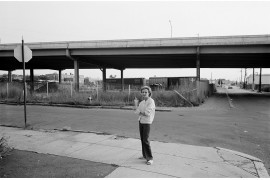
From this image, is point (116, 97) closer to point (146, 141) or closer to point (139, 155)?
point (139, 155)

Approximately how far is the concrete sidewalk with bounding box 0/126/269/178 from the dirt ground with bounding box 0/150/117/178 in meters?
0.28

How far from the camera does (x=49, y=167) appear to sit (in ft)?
16.3

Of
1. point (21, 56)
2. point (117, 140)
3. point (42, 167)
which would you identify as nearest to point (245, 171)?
point (117, 140)

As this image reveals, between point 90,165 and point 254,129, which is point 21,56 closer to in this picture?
point 90,165

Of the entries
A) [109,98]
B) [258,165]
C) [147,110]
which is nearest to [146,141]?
[147,110]

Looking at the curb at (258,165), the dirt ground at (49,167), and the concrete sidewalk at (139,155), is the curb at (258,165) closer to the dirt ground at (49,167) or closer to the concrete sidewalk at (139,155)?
the concrete sidewalk at (139,155)

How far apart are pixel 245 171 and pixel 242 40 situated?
2525 centimetres

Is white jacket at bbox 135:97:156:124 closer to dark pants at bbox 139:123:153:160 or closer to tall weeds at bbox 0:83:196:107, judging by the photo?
dark pants at bbox 139:123:153:160

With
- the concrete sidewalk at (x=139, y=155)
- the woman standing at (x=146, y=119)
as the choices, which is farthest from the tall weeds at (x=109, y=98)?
the woman standing at (x=146, y=119)

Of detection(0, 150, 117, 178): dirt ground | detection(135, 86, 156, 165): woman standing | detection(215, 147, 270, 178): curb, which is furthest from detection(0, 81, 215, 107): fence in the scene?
detection(135, 86, 156, 165): woman standing

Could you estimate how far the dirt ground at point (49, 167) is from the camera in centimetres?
456

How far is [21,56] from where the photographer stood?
9.63 metres

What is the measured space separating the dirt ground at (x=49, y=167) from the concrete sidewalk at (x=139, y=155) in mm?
277

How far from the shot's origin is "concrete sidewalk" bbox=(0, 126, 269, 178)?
4.76 metres
